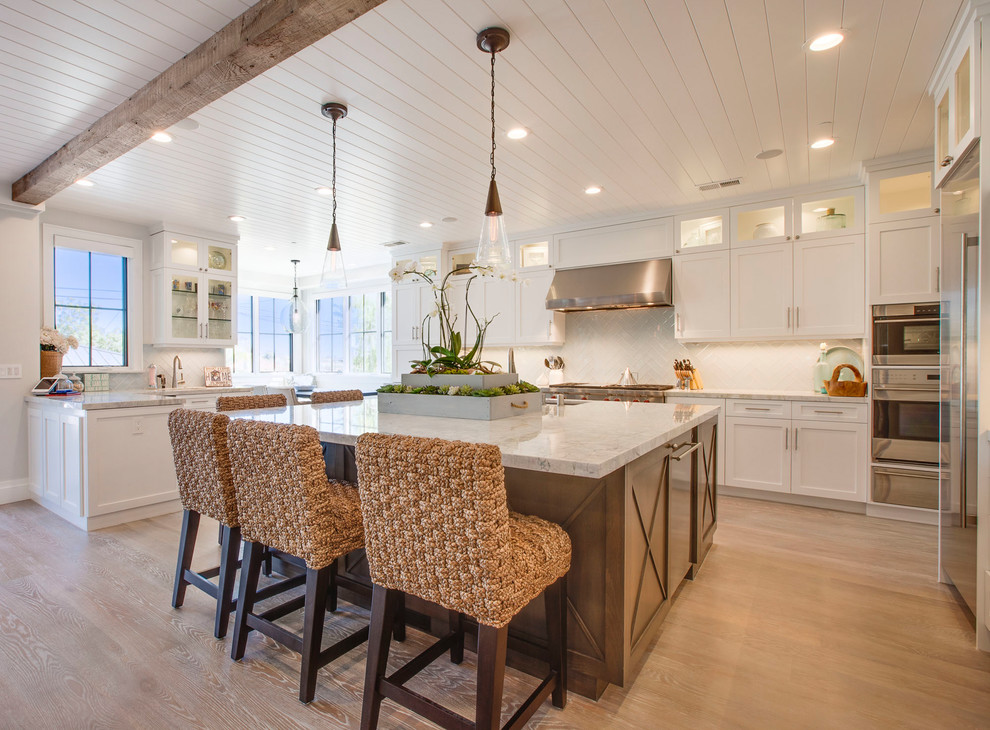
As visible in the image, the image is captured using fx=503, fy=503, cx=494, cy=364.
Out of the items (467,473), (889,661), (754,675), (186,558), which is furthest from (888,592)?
(186,558)

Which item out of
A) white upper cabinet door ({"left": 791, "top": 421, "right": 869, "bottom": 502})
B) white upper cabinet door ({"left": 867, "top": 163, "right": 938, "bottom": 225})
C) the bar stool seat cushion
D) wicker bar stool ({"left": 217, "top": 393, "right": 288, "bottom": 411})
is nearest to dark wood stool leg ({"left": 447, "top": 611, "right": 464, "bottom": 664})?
the bar stool seat cushion

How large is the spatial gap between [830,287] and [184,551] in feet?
15.0

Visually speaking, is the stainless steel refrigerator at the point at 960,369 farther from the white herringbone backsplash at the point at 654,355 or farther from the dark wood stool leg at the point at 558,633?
the white herringbone backsplash at the point at 654,355

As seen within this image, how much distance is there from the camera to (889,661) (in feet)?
6.23

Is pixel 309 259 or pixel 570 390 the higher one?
pixel 309 259

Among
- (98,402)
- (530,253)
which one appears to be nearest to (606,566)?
(98,402)

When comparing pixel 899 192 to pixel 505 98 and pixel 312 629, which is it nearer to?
pixel 505 98

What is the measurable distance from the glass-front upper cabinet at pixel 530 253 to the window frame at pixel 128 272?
3798 millimetres

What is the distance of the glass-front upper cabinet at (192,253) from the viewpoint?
494cm

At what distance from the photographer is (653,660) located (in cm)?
190

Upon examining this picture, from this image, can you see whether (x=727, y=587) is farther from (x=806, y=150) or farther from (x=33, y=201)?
(x=33, y=201)

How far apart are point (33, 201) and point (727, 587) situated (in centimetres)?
554

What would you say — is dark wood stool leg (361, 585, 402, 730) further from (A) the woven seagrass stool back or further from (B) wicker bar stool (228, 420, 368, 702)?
(A) the woven seagrass stool back

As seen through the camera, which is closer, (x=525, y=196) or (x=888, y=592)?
(x=888, y=592)
